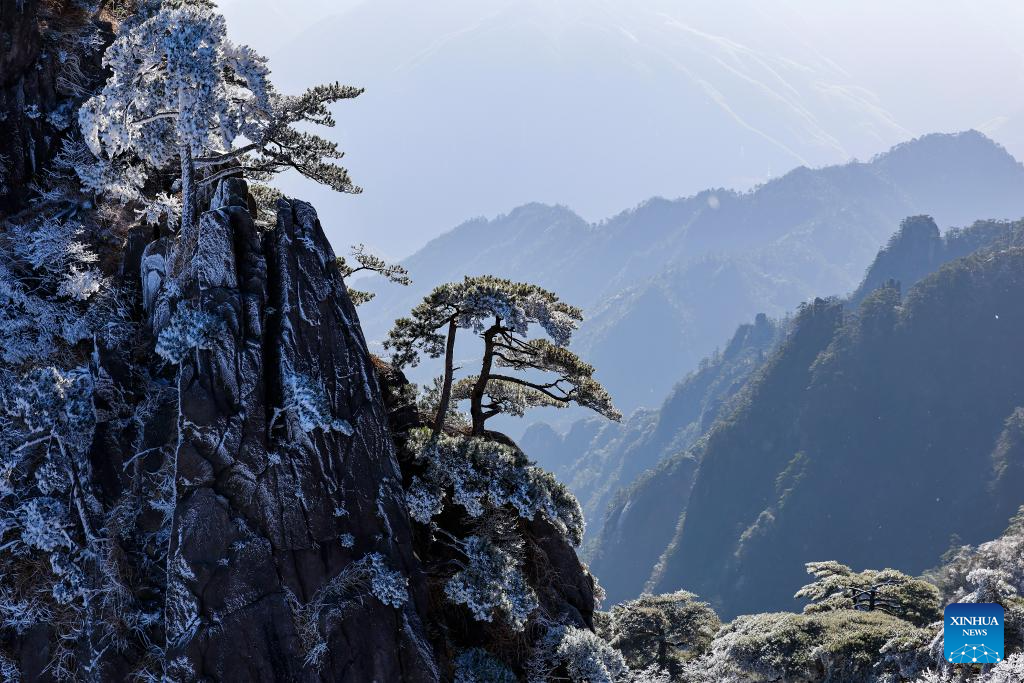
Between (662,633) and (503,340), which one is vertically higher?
(503,340)

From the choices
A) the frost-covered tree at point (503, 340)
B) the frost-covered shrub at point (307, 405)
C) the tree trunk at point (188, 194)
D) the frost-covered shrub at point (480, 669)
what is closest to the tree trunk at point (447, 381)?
the frost-covered tree at point (503, 340)

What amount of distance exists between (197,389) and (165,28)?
7.44m

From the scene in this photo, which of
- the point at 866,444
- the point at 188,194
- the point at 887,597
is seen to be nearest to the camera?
the point at 188,194

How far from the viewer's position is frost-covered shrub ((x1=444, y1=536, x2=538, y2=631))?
1703cm

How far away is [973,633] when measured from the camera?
72.0 ft

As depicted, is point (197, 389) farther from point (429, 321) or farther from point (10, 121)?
point (10, 121)

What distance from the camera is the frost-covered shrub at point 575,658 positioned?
18.2 meters

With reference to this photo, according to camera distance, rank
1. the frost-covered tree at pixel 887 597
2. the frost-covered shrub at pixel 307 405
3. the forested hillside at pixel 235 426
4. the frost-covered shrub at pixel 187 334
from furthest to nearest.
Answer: the frost-covered tree at pixel 887 597 → the frost-covered shrub at pixel 307 405 → the frost-covered shrub at pixel 187 334 → the forested hillside at pixel 235 426

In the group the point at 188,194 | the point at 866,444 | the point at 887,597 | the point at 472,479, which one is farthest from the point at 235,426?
the point at 866,444

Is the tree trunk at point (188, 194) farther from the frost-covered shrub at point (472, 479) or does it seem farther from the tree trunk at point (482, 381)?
the tree trunk at point (482, 381)

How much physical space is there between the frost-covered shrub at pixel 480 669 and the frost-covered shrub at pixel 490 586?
0.84 m

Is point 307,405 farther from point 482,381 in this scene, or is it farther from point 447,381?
point 482,381

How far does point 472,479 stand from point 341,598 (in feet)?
12.7

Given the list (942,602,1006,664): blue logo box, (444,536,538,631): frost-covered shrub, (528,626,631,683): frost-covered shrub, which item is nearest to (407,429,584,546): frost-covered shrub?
(444,536,538,631): frost-covered shrub
